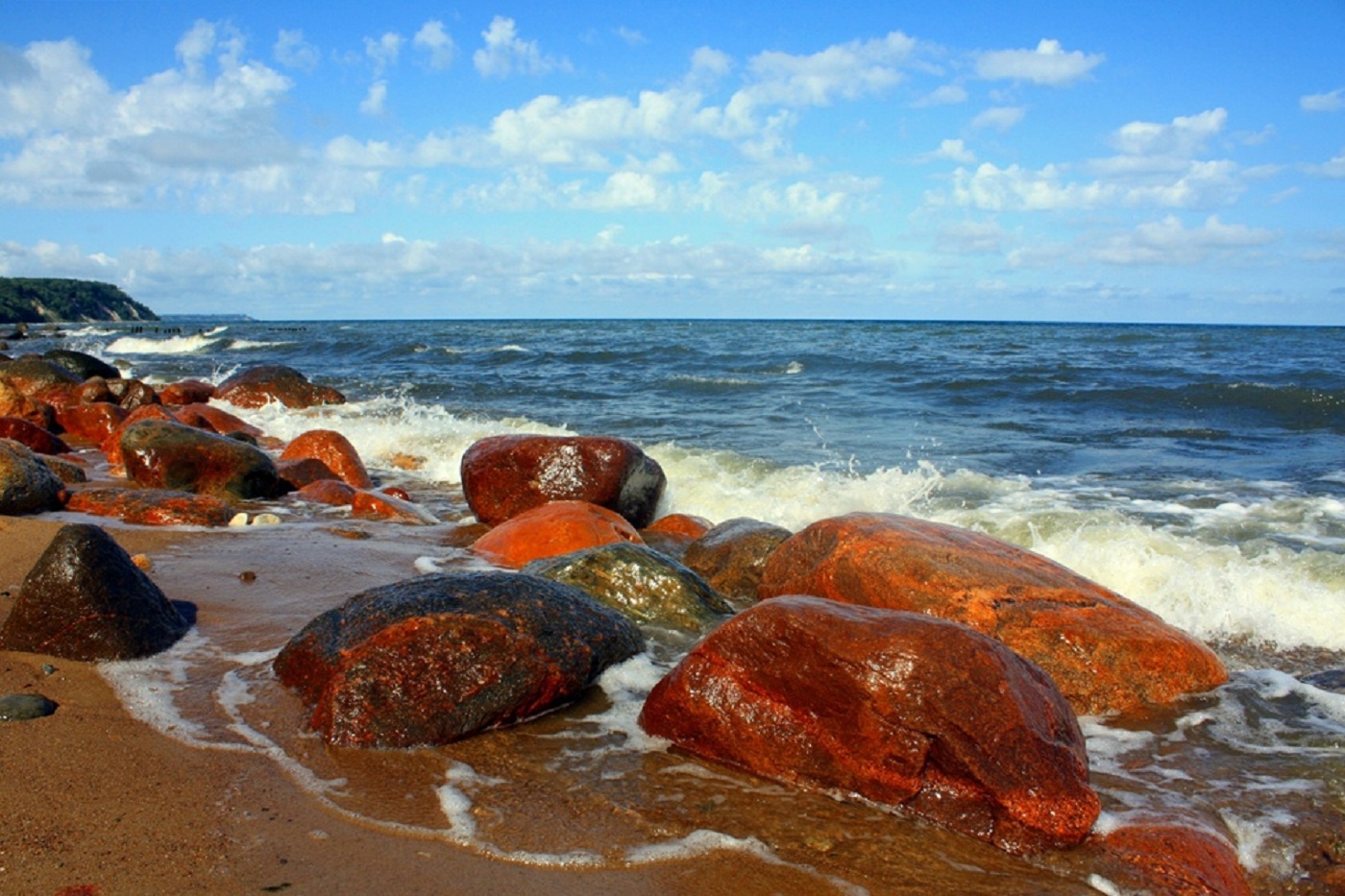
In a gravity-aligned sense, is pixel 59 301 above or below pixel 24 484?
above

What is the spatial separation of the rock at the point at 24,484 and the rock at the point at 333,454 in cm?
248

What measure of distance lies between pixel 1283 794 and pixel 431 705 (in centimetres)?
296

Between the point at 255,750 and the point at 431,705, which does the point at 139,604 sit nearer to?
the point at 255,750

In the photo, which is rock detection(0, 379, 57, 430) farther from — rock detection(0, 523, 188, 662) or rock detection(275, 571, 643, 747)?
rock detection(275, 571, 643, 747)

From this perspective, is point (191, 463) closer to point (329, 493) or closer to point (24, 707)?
point (329, 493)

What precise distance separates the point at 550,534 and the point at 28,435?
6.26m

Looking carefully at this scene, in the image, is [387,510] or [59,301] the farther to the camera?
[59,301]

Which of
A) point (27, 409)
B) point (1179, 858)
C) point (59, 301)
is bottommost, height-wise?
point (1179, 858)

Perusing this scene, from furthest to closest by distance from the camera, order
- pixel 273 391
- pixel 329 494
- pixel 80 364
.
Answer: pixel 80 364
pixel 273 391
pixel 329 494

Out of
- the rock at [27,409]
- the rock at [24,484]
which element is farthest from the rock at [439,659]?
the rock at [27,409]

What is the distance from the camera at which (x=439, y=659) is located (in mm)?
3322

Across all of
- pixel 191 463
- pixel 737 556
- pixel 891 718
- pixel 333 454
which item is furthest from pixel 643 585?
pixel 333 454

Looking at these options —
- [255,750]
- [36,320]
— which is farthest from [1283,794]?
[36,320]

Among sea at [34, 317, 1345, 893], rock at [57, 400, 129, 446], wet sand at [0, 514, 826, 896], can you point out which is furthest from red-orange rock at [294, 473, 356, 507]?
rock at [57, 400, 129, 446]
